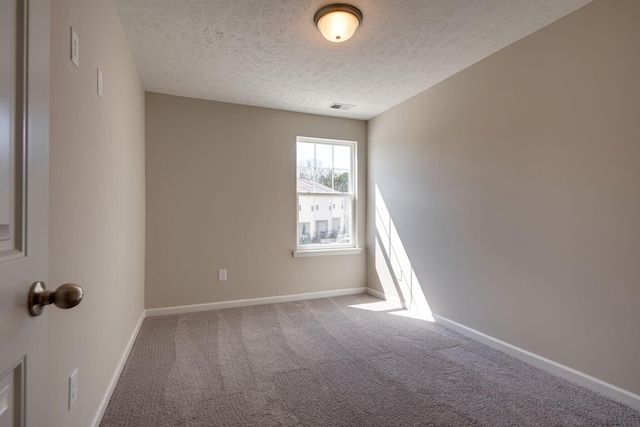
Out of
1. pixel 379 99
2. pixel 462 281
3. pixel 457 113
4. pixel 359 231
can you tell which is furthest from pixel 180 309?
pixel 457 113

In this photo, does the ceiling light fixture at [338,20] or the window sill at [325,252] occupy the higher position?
the ceiling light fixture at [338,20]

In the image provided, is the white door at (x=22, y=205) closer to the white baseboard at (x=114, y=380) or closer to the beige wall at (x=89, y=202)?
the beige wall at (x=89, y=202)

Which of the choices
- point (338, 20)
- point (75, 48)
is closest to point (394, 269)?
point (338, 20)

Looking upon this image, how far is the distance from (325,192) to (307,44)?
2072 mm

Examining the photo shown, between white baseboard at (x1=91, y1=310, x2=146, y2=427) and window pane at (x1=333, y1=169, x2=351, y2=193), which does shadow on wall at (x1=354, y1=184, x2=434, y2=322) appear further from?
white baseboard at (x1=91, y1=310, x2=146, y2=427)

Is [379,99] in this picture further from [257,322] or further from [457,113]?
[257,322]

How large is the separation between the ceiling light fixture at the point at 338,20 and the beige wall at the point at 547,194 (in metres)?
1.33

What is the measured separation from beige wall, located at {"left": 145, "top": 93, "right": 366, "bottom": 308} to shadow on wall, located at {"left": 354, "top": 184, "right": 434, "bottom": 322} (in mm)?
670

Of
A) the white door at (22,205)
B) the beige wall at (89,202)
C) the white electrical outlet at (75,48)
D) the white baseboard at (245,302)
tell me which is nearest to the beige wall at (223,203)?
the white baseboard at (245,302)

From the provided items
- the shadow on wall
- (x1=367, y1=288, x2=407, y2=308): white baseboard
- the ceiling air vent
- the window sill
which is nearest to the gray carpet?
the shadow on wall

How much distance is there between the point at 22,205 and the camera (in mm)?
589

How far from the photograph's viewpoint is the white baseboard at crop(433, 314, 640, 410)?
186 centimetres

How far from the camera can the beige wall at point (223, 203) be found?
347 cm

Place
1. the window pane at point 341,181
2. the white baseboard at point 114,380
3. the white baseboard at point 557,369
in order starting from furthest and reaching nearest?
the window pane at point 341,181
the white baseboard at point 557,369
the white baseboard at point 114,380
